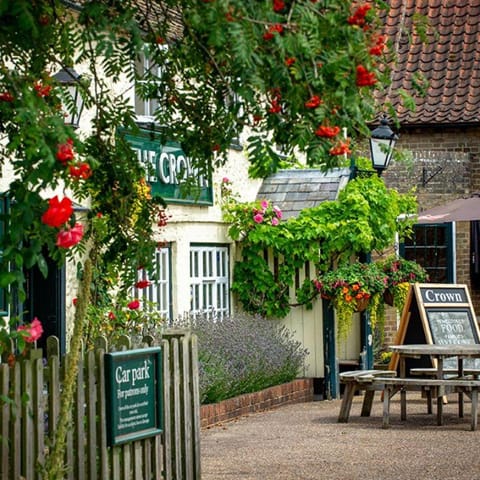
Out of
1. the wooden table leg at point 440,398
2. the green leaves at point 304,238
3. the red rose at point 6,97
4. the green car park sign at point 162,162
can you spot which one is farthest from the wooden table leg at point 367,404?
the red rose at point 6,97

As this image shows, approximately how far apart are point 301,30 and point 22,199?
1.41 meters

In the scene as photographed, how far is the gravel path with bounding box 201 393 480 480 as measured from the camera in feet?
33.4

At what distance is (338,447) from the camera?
1187 cm

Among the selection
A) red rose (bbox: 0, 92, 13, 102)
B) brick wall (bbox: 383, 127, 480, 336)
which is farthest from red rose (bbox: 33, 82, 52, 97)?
brick wall (bbox: 383, 127, 480, 336)

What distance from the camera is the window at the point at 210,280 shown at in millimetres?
17078

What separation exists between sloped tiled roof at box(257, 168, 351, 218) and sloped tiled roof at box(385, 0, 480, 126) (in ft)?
15.2

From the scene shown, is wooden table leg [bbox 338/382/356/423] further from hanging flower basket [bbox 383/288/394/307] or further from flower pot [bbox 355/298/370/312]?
hanging flower basket [bbox 383/288/394/307]

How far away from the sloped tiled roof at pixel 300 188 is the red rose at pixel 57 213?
12577 mm

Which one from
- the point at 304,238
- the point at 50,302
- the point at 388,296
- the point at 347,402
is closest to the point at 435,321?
the point at 388,296

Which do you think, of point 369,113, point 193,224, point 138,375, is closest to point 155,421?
point 138,375

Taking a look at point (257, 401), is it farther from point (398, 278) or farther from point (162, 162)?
point (398, 278)

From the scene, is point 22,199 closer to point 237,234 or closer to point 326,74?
point 326,74

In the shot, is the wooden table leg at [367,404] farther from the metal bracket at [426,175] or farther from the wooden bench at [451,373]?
the metal bracket at [426,175]

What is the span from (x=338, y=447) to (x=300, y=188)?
722 centimetres
